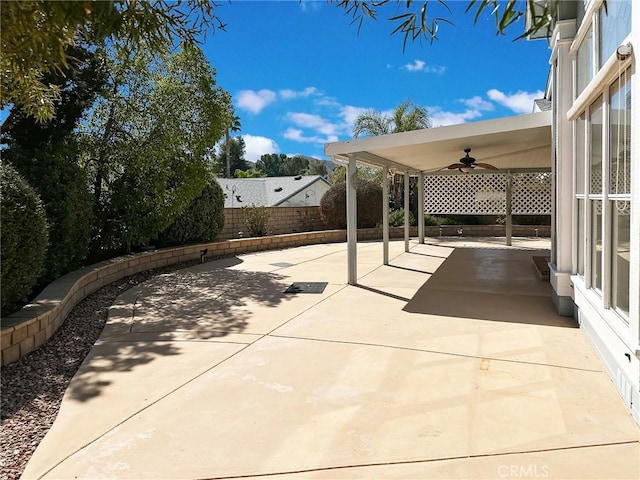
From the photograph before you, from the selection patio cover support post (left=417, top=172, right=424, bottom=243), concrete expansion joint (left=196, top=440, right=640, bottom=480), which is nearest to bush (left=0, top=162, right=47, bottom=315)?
concrete expansion joint (left=196, top=440, right=640, bottom=480)

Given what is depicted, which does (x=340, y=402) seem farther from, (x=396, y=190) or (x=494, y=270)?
(x=396, y=190)

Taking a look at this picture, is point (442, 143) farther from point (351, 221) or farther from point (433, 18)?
point (433, 18)

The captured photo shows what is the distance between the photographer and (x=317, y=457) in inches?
104

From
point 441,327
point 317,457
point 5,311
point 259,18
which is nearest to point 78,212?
point 5,311

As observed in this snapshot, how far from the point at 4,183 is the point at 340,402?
12.3 ft

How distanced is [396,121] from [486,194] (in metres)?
6.87

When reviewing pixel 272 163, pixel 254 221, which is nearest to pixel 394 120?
pixel 254 221

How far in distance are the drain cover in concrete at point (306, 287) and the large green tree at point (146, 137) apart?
3.07m

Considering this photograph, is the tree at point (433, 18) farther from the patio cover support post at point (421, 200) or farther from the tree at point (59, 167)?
the patio cover support post at point (421, 200)

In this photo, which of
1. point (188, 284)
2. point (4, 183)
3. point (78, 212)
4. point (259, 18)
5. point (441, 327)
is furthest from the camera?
point (188, 284)

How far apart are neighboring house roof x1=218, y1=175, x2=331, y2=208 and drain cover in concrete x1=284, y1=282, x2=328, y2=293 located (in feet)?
61.3

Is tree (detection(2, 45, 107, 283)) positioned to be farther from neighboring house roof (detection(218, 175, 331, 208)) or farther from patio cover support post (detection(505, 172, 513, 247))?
neighboring house roof (detection(218, 175, 331, 208))

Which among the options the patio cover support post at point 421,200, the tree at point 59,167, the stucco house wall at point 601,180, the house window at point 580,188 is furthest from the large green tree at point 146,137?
the patio cover support post at point 421,200

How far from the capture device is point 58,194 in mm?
6602
